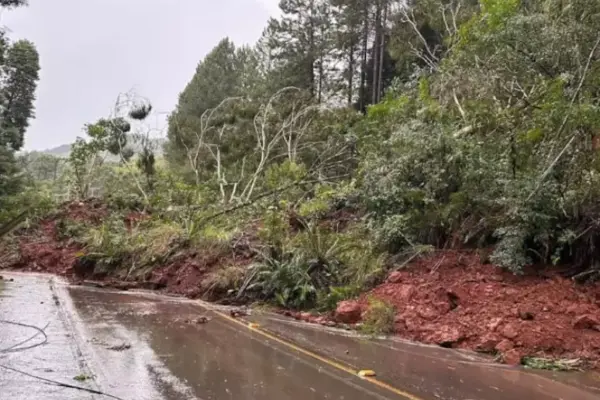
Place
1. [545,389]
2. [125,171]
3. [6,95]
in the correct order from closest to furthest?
[545,389] < [125,171] < [6,95]

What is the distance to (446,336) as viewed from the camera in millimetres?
8547

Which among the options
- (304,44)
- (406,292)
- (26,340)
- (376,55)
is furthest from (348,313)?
(304,44)

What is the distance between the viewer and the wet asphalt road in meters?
5.65

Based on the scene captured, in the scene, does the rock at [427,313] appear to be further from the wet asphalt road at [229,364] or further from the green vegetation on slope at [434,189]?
the wet asphalt road at [229,364]

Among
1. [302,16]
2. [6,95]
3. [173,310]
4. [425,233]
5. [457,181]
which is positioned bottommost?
[173,310]

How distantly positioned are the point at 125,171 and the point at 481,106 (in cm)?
1669

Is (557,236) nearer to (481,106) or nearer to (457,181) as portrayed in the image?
(457,181)

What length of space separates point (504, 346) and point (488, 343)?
0.94 feet

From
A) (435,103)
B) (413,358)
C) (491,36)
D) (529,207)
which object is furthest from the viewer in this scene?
(435,103)

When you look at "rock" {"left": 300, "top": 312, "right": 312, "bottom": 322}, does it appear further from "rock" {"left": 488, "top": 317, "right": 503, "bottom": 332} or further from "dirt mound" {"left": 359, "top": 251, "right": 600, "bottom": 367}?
"rock" {"left": 488, "top": 317, "right": 503, "bottom": 332}

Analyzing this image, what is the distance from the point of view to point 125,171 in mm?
24062

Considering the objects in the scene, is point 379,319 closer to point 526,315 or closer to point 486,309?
point 486,309

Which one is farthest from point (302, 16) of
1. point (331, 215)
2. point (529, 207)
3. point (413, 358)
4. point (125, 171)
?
point (413, 358)

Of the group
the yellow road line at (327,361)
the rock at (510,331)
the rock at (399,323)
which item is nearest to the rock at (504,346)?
the rock at (510,331)
